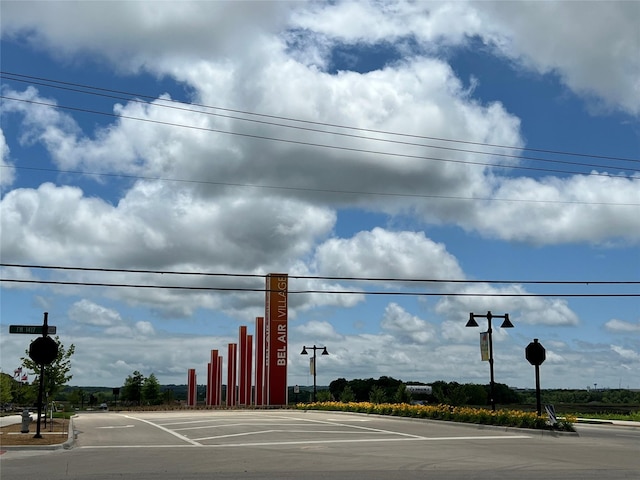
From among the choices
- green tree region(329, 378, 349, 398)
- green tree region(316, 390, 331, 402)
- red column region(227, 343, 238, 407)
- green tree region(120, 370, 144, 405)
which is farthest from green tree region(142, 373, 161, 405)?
green tree region(316, 390, 331, 402)

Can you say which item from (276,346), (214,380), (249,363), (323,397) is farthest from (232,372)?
(323,397)

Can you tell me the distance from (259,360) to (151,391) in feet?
144

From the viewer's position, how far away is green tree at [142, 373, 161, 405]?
100688 mm

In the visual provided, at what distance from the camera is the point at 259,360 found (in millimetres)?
62750

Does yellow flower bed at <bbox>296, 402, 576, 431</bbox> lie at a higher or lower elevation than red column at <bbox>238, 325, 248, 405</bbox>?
lower

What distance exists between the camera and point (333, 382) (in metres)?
Answer: 138

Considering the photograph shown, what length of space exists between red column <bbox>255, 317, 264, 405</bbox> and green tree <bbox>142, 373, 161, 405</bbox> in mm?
42945

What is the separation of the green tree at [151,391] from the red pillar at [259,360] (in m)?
42.9

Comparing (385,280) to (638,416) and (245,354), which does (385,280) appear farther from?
(245,354)

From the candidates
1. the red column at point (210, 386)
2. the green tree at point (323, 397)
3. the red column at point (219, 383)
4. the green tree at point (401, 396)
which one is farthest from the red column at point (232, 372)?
the green tree at point (401, 396)

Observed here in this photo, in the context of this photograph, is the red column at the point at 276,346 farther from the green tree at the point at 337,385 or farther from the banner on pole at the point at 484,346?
the green tree at the point at 337,385

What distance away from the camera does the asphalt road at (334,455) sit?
14492 millimetres

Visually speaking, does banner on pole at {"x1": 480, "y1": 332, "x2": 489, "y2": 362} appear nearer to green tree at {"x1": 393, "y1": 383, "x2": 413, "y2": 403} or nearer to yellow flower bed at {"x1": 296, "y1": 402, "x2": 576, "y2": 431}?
yellow flower bed at {"x1": 296, "y1": 402, "x2": 576, "y2": 431}

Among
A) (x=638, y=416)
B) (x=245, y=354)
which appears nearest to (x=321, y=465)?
(x=638, y=416)
